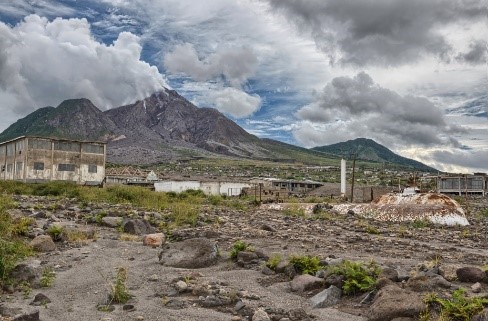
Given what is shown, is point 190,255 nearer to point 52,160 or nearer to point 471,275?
point 471,275

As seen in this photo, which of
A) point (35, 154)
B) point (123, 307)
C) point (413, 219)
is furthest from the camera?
point (35, 154)

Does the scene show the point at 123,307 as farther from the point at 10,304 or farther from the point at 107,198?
the point at 107,198

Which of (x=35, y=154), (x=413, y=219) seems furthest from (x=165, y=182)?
(x=413, y=219)

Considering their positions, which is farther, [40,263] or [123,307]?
[40,263]

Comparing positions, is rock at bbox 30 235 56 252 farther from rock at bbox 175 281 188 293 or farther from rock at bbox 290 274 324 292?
rock at bbox 290 274 324 292

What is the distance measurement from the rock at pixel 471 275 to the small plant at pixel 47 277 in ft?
27.3

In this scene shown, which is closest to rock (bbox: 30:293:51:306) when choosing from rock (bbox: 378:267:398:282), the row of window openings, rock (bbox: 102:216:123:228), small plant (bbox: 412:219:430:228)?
rock (bbox: 378:267:398:282)

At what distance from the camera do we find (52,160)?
199 ft

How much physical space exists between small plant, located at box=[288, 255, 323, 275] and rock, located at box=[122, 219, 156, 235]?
27.6 feet

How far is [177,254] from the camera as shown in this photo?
1188cm

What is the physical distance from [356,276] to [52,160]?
191 ft

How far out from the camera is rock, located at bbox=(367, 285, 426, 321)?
713 cm

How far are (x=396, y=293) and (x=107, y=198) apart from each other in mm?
29817

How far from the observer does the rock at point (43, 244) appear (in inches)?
526
